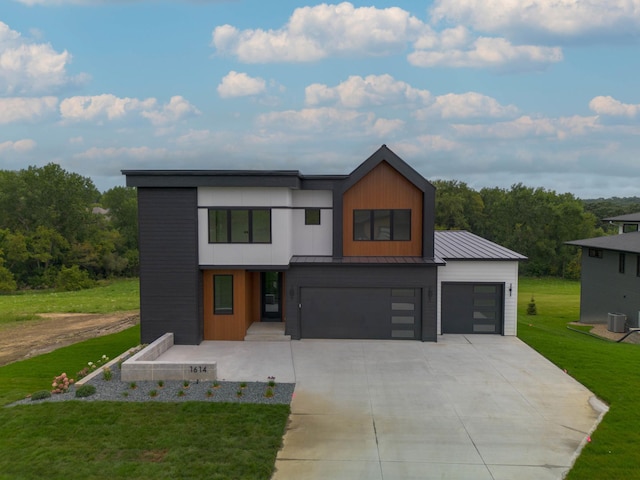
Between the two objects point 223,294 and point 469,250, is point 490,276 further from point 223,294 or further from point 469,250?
point 223,294

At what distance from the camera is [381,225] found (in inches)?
756

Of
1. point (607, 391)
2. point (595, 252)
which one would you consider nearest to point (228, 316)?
point (607, 391)

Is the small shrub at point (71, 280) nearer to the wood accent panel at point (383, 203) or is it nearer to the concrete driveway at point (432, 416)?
the wood accent panel at point (383, 203)

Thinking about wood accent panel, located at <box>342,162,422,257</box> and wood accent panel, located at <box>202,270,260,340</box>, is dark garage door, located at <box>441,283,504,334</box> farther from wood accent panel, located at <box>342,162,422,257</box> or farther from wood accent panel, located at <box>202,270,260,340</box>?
wood accent panel, located at <box>202,270,260,340</box>

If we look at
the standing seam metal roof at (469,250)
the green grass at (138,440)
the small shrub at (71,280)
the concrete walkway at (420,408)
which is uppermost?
the standing seam metal roof at (469,250)

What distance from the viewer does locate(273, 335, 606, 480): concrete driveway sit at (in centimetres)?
894

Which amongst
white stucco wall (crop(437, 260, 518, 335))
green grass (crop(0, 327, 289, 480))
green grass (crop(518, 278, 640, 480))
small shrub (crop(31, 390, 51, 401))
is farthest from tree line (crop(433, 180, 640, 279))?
small shrub (crop(31, 390, 51, 401))

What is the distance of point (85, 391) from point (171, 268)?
6.06 m

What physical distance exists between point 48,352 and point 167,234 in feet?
21.6

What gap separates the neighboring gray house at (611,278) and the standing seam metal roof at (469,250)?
8.41m

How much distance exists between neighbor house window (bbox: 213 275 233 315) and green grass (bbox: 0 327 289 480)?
6623mm

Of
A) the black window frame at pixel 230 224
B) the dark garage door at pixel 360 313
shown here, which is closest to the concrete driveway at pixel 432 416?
the dark garage door at pixel 360 313

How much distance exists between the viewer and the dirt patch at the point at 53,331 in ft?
62.5

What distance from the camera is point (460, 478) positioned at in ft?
28.0
